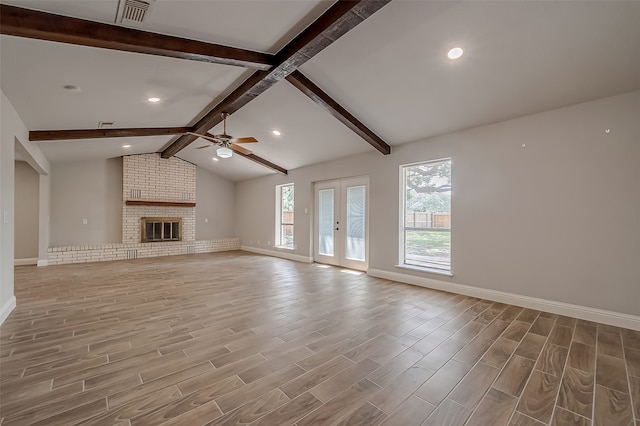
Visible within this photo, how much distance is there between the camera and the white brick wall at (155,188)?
26.4 feet

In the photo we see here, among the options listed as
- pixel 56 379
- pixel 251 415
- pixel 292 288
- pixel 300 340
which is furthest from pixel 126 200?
pixel 251 415

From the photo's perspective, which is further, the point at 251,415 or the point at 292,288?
the point at 292,288

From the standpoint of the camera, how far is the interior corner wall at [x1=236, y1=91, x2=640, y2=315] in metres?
3.18

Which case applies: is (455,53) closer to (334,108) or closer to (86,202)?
(334,108)

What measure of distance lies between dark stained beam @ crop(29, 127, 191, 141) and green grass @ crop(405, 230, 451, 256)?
17.1ft

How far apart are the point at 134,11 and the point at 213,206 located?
8.09 metres

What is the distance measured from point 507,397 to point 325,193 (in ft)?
18.5

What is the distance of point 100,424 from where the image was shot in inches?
63.5

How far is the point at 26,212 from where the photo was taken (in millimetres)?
6660

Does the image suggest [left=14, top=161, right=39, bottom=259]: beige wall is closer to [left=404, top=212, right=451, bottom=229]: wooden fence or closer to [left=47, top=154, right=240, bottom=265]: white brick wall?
[left=47, top=154, right=240, bottom=265]: white brick wall

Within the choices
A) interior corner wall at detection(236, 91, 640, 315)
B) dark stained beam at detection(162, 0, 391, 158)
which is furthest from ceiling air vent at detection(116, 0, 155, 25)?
interior corner wall at detection(236, 91, 640, 315)

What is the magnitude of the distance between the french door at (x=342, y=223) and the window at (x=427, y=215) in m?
0.97

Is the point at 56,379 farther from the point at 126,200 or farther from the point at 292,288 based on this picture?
the point at 126,200

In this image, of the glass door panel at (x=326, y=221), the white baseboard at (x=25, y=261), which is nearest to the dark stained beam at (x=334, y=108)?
the glass door panel at (x=326, y=221)
